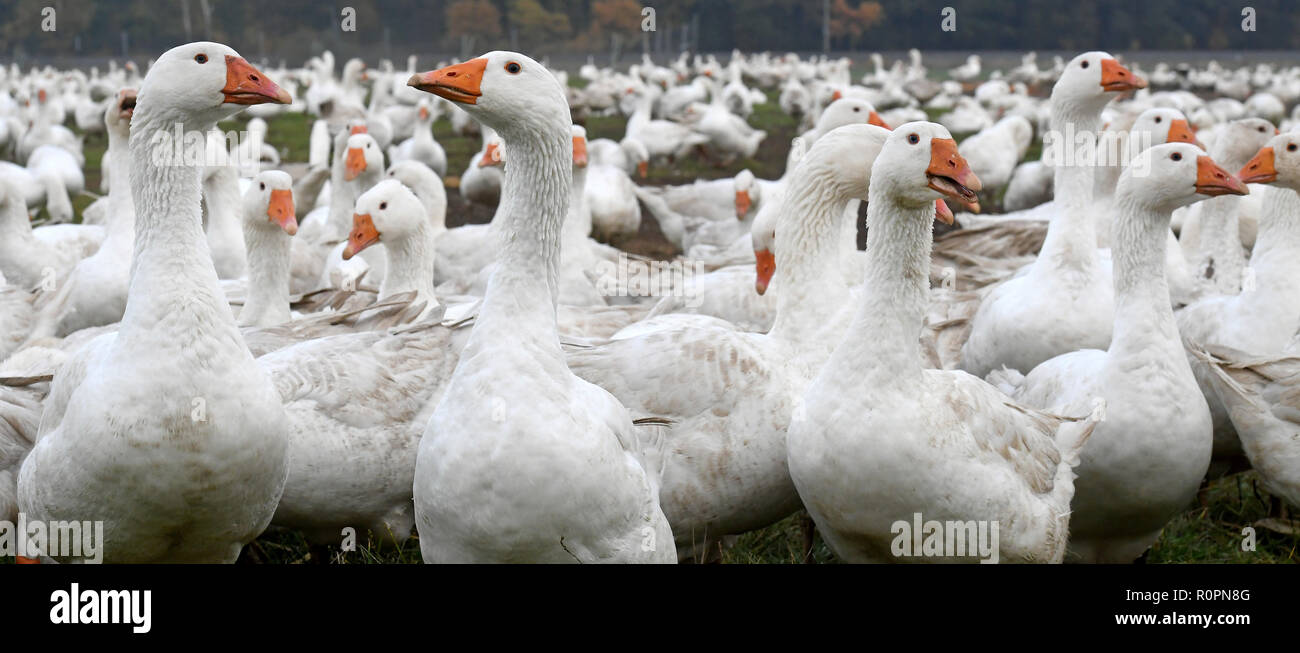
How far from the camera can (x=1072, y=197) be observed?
22.2 ft

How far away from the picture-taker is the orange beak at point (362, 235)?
720 centimetres

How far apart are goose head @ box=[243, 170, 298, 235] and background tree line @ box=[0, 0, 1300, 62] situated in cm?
4027

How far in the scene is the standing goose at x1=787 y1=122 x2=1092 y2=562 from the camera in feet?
14.3

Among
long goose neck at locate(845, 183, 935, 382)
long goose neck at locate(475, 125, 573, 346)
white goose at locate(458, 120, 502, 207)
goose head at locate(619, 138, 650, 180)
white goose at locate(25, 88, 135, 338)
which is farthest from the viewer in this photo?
goose head at locate(619, 138, 650, 180)

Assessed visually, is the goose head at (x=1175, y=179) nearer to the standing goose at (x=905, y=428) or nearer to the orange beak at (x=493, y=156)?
the standing goose at (x=905, y=428)

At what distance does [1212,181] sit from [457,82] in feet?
10.8

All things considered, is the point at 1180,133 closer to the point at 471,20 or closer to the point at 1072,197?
the point at 1072,197

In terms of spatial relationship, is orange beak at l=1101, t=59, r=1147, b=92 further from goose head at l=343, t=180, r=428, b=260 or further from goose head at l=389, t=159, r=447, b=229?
goose head at l=389, t=159, r=447, b=229

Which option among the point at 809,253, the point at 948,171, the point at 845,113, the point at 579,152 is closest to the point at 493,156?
the point at 579,152

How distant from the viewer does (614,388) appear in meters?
5.11

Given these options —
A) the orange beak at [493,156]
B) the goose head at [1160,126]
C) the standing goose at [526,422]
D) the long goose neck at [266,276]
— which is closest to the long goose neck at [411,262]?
the long goose neck at [266,276]

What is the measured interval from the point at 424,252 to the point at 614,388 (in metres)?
2.65

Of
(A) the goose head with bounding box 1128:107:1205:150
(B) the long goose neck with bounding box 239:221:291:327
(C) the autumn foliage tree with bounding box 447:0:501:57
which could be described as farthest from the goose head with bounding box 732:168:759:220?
(C) the autumn foliage tree with bounding box 447:0:501:57
